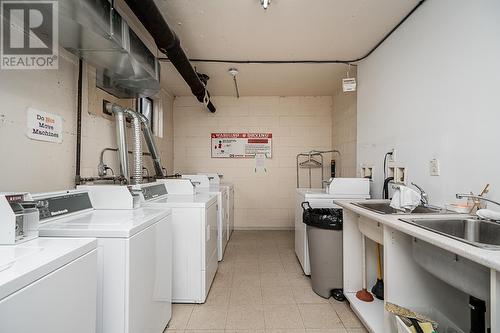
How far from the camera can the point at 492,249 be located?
0.85 m

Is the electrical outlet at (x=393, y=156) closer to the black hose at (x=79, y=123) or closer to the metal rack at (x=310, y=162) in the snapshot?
the metal rack at (x=310, y=162)

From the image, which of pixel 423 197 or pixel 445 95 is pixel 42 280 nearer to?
pixel 423 197

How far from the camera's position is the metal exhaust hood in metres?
1.30

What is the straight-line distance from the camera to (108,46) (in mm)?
1570

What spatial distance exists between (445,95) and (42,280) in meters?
2.30

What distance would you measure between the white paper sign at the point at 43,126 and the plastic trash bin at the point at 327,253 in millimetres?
2048

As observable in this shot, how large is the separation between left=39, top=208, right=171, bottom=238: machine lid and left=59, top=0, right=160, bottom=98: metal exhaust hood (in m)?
1.08

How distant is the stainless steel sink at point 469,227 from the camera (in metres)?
1.22

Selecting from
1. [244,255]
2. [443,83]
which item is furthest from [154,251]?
[443,83]

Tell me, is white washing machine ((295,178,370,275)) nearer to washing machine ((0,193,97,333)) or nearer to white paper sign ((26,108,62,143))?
washing machine ((0,193,97,333))

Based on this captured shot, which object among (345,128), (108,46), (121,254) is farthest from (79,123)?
(345,128)

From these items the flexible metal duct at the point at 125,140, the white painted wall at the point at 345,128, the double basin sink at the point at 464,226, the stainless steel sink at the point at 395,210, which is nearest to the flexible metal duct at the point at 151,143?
the flexible metal duct at the point at 125,140

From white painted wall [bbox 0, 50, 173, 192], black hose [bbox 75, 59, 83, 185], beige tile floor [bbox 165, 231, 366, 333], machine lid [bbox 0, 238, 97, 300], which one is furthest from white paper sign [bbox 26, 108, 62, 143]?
beige tile floor [bbox 165, 231, 366, 333]

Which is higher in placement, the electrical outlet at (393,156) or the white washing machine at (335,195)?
the electrical outlet at (393,156)
